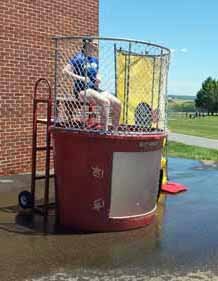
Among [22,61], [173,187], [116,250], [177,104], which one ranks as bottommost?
[116,250]

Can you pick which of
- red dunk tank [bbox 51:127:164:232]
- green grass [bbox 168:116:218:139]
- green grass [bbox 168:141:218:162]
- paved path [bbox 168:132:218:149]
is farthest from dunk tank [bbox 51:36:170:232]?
green grass [bbox 168:116:218:139]

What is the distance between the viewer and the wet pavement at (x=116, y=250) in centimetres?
458

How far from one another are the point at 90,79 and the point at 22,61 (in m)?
3.62

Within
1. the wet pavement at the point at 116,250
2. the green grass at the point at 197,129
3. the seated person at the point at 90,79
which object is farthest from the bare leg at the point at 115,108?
the green grass at the point at 197,129

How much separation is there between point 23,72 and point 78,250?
16.3 feet

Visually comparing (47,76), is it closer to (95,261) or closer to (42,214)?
(42,214)

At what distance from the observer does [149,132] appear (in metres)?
6.16

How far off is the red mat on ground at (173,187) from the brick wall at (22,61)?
2.73 m

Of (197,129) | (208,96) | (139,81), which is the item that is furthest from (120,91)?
(208,96)

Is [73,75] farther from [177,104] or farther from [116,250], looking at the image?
[177,104]

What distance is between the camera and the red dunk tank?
19.1 ft

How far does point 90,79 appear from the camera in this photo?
612 centimetres

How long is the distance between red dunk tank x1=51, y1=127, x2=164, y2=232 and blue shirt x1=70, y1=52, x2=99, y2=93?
0.61 metres

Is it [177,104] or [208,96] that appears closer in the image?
[177,104]
